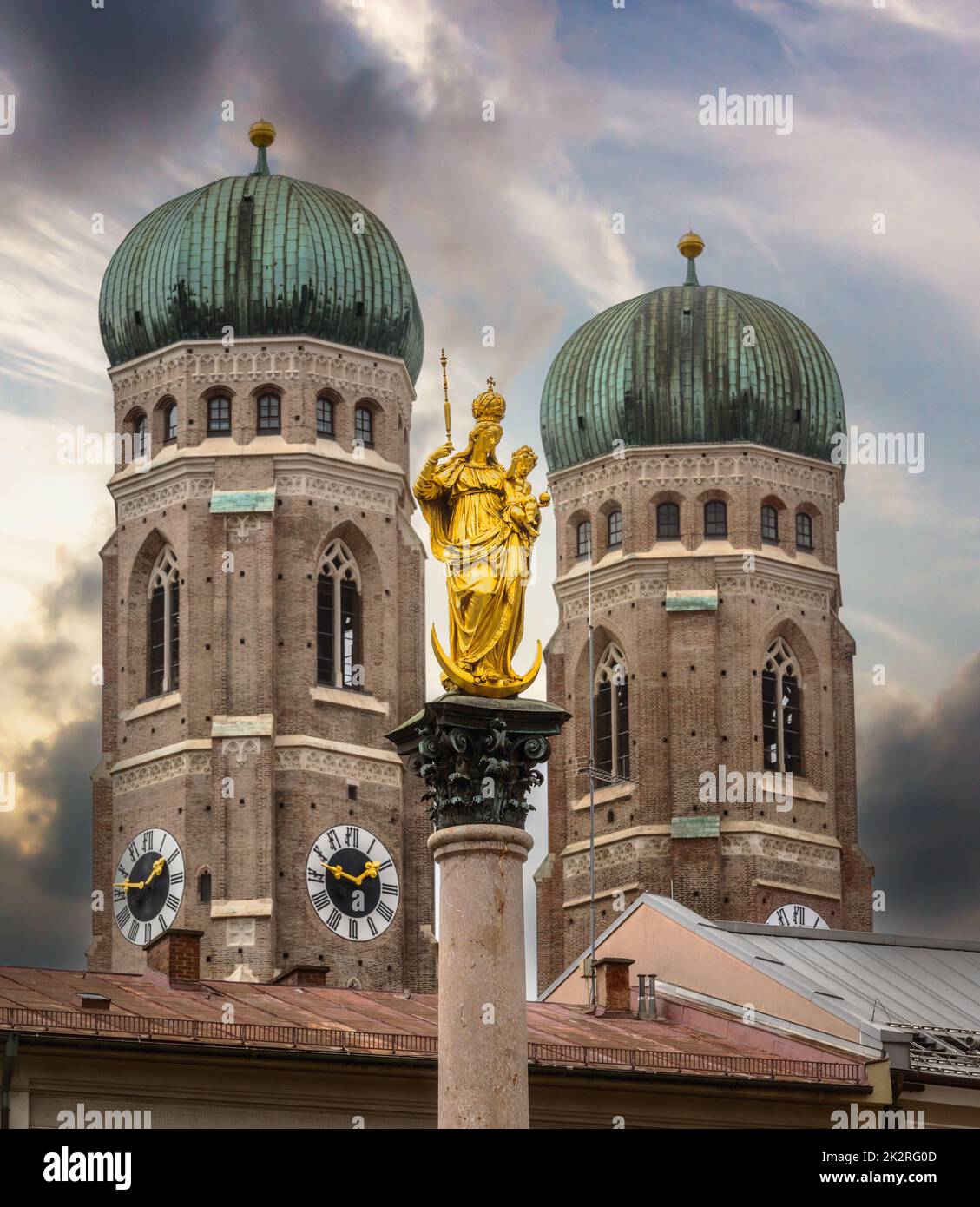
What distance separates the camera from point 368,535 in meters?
82.2

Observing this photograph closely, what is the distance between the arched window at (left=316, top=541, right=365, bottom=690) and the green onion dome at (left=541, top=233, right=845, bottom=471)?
40.9ft

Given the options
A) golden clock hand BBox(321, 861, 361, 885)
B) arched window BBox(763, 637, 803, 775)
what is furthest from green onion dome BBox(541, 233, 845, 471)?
golden clock hand BBox(321, 861, 361, 885)

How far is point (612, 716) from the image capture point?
89.1 meters

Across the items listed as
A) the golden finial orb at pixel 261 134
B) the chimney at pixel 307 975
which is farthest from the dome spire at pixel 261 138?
the chimney at pixel 307 975

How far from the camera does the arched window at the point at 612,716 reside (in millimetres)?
88312

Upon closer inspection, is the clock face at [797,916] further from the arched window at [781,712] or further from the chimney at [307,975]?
the chimney at [307,975]

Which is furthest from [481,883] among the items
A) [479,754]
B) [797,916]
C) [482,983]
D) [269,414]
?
[797,916]

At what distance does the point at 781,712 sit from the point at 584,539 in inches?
306

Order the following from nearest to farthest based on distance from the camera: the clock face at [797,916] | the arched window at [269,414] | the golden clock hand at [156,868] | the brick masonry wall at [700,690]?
the golden clock hand at [156,868], the arched window at [269,414], the clock face at [797,916], the brick masonry wall at [700,690]

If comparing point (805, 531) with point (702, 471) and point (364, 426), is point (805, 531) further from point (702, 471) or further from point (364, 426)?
point (364, 426)

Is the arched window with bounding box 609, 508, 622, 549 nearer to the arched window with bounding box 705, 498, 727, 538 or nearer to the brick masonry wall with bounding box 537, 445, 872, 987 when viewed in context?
the brick masonry wall with bounding box 537, 445, 872, 987

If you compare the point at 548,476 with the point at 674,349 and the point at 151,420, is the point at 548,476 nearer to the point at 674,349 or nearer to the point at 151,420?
the point at 674,349

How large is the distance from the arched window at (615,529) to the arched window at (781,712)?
17.1ft

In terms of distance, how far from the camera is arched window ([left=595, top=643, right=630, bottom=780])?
88312 mm
